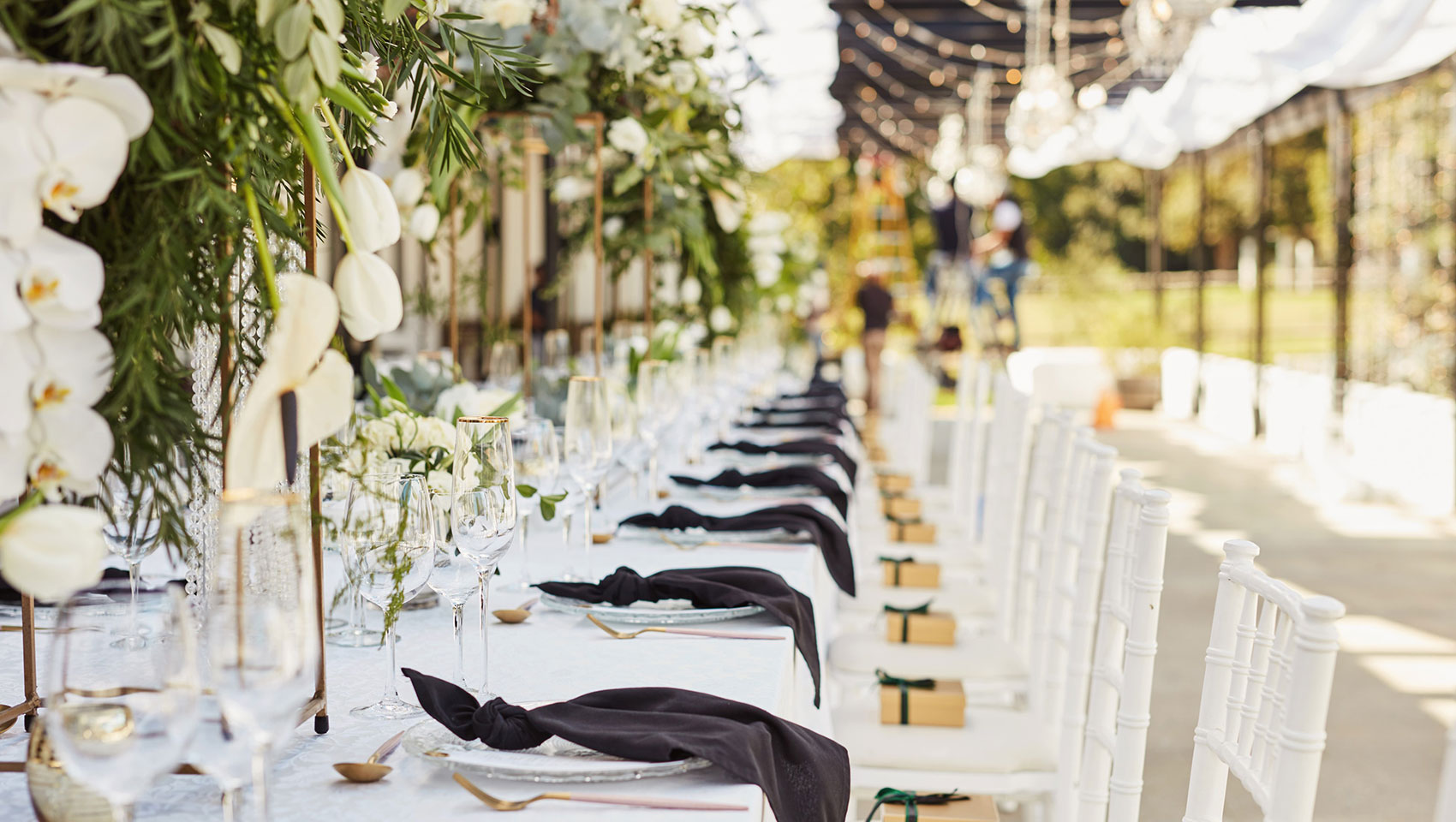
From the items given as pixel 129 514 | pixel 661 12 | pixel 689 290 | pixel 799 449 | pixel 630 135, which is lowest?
pixel 799 449

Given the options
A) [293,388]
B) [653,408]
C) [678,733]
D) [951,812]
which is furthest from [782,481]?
[293,388]

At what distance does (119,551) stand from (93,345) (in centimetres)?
64

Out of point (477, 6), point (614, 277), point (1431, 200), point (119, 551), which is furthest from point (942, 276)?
point (119, 551)

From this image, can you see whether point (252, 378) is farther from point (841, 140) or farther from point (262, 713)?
point (841, 140)

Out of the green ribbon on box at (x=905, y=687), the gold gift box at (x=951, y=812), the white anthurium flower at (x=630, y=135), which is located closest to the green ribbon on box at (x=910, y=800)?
the gold gift box at (x=951, y=812)

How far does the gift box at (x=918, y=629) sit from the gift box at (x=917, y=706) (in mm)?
497

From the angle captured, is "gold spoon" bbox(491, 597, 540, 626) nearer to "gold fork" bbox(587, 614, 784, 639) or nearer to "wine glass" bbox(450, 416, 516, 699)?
"gold fork" bbox(587, 614, 784, 639)

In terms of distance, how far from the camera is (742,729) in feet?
3.72

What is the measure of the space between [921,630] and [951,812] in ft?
3.60

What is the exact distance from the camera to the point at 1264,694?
1.28m

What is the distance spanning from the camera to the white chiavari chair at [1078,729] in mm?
1689

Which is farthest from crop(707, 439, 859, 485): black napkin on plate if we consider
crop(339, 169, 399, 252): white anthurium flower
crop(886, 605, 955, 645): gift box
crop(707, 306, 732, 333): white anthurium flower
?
crop(339, 169, 399, 252): white anthurium flower

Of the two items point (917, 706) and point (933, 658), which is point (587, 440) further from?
point (933, 658)

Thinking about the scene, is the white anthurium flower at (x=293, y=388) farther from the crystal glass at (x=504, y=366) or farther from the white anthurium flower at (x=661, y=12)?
the crystal glass at (x=504, y=366)
